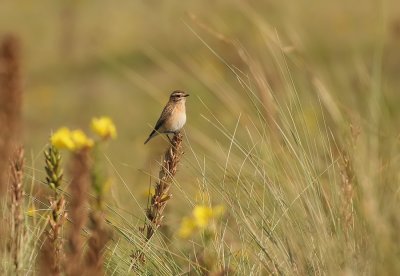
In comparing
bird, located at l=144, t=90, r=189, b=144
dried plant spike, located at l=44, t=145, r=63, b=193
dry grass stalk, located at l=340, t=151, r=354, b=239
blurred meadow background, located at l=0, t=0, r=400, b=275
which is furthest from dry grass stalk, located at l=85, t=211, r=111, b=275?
bird, located at l=144, t=90, r=189, b=144

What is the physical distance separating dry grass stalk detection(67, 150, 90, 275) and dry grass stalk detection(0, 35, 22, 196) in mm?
113

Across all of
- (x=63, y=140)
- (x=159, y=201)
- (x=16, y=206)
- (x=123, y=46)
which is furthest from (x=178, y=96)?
(x=123, y=46)

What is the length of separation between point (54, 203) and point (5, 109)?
0.75m

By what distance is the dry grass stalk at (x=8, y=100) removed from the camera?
134 centimetres

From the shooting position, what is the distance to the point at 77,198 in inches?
55.2

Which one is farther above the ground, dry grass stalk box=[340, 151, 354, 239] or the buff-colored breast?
the buff-colored breast

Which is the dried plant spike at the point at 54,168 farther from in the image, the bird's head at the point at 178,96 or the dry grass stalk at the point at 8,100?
the bird's head at the point at 178,96

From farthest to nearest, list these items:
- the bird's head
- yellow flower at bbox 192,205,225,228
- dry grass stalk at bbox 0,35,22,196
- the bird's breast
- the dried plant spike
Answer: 1. the bird's head
2. the bird's breast
3. yellow flower at bbox 192,205,225,228
4. the dried plant spike
5. dry grass stalk at bbox 0,35,22,196

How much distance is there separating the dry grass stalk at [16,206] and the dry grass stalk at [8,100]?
61 cm

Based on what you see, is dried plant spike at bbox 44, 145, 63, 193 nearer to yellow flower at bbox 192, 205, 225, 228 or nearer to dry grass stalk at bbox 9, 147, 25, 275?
dry grass stalk at bbox 9, 147, 25, 275

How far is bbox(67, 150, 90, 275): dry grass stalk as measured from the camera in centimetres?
137

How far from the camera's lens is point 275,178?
2.91 metres

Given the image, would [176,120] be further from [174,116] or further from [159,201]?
[159,201]

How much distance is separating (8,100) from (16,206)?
0.79m
